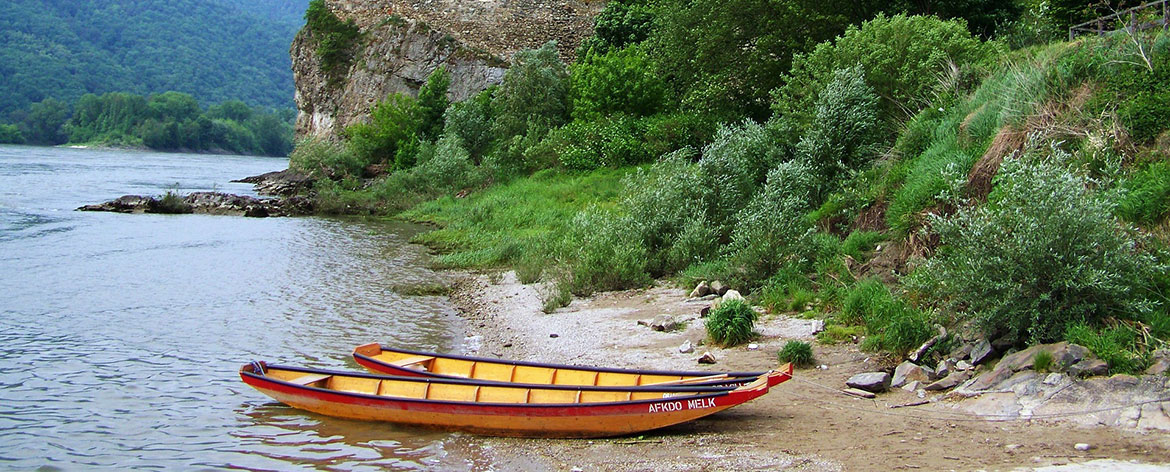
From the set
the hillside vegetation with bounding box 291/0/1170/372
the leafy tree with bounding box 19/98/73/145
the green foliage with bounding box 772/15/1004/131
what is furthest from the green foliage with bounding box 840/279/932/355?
the leafy tree with bounding box 19/98/73/145

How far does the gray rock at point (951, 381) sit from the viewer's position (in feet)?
30.3

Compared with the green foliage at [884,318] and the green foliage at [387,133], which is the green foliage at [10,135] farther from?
the green foliage at [884,318]

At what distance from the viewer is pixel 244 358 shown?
13352mm

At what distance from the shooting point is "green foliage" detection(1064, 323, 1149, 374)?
8398 mm

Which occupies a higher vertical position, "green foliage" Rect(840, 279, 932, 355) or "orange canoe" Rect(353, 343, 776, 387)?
"green foliage" Rect(840, 279, 932, 355)

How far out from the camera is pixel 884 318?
11.0 meters

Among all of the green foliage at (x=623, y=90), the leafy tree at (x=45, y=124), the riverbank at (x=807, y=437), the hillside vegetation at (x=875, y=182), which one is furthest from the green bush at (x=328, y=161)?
the leafy tree at (x=45, y=124)

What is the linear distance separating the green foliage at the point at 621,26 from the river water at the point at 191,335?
1719 cm

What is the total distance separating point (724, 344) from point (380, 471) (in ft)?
16.1

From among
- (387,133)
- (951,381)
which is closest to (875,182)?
(951,381)

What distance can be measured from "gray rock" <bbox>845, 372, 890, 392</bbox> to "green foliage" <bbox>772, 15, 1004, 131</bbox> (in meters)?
9.60

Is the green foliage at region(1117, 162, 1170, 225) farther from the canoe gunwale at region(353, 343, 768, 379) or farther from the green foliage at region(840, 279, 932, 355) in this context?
the canoe gunwale at region(353, 343, 768, 379)

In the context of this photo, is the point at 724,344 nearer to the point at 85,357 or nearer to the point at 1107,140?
the point at 1107,140

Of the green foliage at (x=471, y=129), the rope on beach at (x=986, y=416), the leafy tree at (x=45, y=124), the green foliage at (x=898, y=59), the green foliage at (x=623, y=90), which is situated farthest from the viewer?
the leafy tree at (x=45, y=124)
